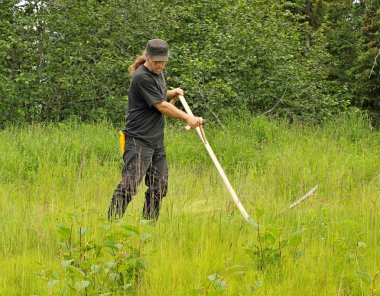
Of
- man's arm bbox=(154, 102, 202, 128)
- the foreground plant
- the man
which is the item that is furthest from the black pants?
the foreground plant

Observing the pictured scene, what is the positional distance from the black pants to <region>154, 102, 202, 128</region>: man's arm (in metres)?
0.36

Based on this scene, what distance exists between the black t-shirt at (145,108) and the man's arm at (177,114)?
6 centimetres

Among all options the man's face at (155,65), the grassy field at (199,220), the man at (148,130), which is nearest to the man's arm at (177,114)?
the man at (148,130)

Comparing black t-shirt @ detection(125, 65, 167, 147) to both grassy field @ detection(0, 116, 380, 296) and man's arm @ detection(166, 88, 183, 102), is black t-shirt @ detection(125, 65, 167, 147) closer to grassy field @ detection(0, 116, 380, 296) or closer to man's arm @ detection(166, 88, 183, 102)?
man's arm @ detection(166, 88, 183, 102)

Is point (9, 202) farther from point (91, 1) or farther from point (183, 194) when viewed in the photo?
point (91, 1)

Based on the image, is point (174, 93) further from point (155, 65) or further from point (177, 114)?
point (177, 114)

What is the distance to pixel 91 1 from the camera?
11.0 metres

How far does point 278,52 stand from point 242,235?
291 inches

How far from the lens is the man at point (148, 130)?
489 cm

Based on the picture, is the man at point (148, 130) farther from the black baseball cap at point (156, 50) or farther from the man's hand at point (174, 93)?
the man's hand at point (174, 93)

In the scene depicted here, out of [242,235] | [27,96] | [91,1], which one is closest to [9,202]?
[242,235]

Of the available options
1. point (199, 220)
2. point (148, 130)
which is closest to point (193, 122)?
Result: point (148, 130)

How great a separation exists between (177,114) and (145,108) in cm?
37

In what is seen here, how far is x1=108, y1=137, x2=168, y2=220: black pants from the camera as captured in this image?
4.85 meters
